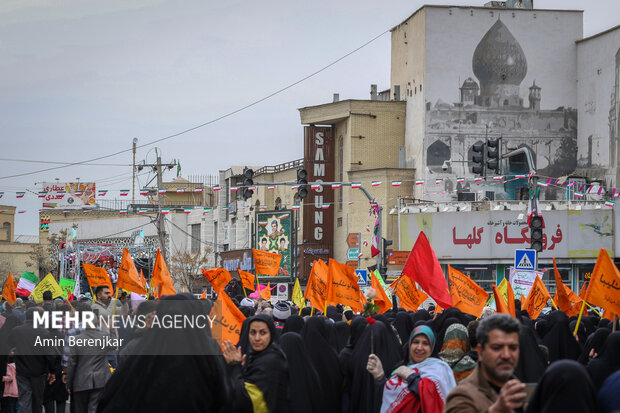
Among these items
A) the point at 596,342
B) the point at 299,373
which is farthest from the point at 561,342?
the point at 299,373

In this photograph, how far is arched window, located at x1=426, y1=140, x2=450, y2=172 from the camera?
Result: 1940 inches

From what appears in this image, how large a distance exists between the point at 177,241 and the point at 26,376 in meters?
59.2

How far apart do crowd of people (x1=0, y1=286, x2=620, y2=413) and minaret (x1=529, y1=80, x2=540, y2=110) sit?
134 feet

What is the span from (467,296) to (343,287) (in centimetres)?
192

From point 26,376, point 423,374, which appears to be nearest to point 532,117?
point 26,376

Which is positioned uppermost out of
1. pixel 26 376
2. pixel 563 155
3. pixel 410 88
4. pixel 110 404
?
pixel 410 88

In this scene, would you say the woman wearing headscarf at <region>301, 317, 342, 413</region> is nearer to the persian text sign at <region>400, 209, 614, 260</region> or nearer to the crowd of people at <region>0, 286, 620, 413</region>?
the crowd of people at <region>0, 286, 620, 413</region>

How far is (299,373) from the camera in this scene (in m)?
7.72

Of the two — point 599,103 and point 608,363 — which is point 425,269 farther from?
point 599,103

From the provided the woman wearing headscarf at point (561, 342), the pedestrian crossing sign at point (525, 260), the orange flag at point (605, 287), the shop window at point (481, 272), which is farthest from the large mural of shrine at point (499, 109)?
the woman wearing headscarf at point (561, 342)

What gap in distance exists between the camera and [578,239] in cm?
4506

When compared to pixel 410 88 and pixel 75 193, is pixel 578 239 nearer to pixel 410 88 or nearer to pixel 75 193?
pixel 410 88

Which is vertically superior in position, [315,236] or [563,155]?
[563,155]

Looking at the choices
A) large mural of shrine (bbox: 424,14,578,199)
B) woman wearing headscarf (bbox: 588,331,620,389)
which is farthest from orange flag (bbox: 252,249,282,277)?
large mural of shrine (bbox: 424,14,578,199)
